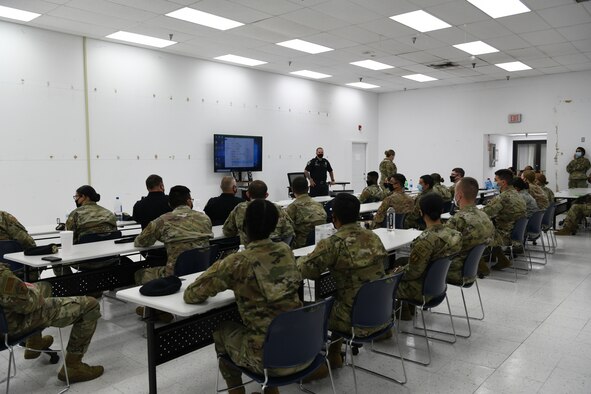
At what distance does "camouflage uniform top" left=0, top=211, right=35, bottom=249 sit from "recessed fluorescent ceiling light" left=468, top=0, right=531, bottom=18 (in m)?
5.81

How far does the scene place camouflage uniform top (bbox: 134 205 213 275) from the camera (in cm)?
369

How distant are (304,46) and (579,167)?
728cm

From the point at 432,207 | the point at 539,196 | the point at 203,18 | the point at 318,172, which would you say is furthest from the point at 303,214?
the point at 318,172

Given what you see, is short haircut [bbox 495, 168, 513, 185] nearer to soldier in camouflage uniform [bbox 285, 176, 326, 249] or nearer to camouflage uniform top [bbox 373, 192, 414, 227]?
camouflage uniform top [bbox 373, 192, 414, 227]

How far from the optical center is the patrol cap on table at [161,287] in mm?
2461

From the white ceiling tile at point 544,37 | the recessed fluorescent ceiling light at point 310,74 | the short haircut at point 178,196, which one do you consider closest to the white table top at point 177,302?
the short haircut at point 178,196

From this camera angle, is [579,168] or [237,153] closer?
[237,153]

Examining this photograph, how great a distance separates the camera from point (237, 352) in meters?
2.30

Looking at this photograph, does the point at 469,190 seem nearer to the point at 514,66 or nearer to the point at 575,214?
the point at 575,214

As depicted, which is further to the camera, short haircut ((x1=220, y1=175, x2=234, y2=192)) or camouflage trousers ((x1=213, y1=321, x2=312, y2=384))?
short haircut ((x1=220, y1=175, x2=234, y2=192))

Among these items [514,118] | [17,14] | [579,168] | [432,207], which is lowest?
[432,207]

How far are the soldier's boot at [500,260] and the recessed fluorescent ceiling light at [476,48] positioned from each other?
397 cm

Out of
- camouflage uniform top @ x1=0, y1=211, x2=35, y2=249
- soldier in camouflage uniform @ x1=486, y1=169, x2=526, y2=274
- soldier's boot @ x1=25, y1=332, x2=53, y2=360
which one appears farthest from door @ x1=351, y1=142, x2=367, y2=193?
soldier's boot @ x1=25, y1=332, x2=53, y2=360

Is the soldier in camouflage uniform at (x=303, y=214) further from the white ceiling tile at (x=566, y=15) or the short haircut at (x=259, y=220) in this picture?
the white ceiling tile at (x=566, y=15)
